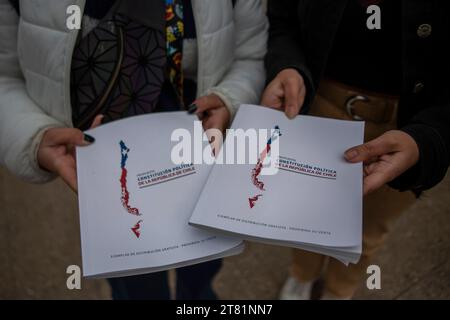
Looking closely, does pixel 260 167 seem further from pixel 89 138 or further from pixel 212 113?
pixel 89 138

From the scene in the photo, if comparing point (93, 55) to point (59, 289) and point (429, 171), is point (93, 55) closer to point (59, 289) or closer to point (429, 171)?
point (429, 171)

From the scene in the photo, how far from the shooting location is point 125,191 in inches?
33.3

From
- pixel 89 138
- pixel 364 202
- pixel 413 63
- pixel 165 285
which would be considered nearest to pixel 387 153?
pixel 413 63

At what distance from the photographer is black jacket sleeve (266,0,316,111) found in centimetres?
103

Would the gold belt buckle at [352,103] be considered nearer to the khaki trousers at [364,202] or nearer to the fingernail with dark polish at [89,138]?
the khaki trousers at [364,202]

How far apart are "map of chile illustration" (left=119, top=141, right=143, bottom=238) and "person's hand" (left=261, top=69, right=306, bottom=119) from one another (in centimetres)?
37

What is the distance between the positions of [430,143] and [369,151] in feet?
0.48

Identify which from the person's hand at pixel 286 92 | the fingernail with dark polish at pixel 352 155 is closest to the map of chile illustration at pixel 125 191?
the person's hand at pixel 286 92

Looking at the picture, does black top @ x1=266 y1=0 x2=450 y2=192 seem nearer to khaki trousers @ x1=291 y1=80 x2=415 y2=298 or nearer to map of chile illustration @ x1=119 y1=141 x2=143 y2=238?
khaki trousers @ x1=291 y1=80 x2=415 y2=298

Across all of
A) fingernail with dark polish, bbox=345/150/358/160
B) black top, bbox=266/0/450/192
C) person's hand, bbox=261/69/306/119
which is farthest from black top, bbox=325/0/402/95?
fingernail with dark polish, bbox=345/150/358/160

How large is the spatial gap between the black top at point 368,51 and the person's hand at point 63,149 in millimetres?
638

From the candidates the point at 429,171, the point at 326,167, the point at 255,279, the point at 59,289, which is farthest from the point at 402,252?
the point at 59,289
